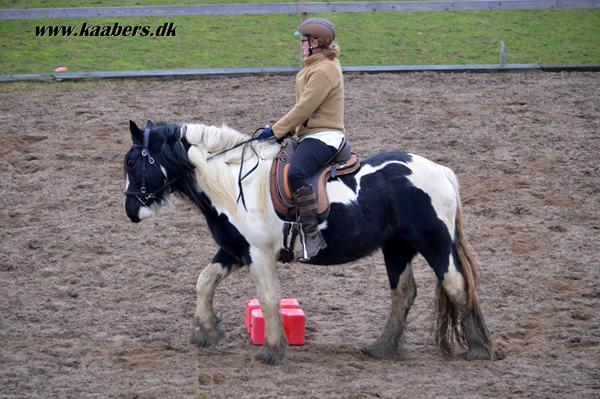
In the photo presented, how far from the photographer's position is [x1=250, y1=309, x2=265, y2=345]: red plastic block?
25.2 feet

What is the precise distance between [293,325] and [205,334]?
2.39 ft

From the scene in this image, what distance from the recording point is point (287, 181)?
7207 mm

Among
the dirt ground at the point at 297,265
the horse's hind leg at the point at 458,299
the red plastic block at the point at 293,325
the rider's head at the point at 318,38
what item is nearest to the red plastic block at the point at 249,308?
the dirt ground at the point at 297,265

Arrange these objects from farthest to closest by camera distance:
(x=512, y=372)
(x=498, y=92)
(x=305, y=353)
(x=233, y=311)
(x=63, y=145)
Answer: (x=498, y=92) < (x=63, y=145) < (x=233, y=311) < (x=305, y=353) < (x=512, y=372)

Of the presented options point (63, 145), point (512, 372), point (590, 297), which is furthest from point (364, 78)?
point (512, 372)

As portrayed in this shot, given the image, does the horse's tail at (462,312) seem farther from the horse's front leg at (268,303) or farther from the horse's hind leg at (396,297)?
the horse's front leg at (268,303)

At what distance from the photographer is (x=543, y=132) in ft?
41.8

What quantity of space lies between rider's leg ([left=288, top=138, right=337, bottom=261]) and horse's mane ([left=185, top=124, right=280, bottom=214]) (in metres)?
0.29

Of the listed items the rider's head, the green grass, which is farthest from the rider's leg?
the green grass

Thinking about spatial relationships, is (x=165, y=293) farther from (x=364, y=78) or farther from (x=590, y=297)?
(x=364, y=78)

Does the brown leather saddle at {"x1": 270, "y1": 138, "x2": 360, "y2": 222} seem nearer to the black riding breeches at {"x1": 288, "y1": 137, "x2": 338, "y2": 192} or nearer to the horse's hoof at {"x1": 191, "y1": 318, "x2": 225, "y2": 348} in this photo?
the black riding breeches at {"x1": 288, "y1": 137, "x2": 338, "y2": 192}

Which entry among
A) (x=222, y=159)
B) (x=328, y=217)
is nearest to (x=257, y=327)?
(x=328, y=217)

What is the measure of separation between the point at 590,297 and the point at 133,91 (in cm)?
814

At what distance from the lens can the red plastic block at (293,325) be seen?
771cm
